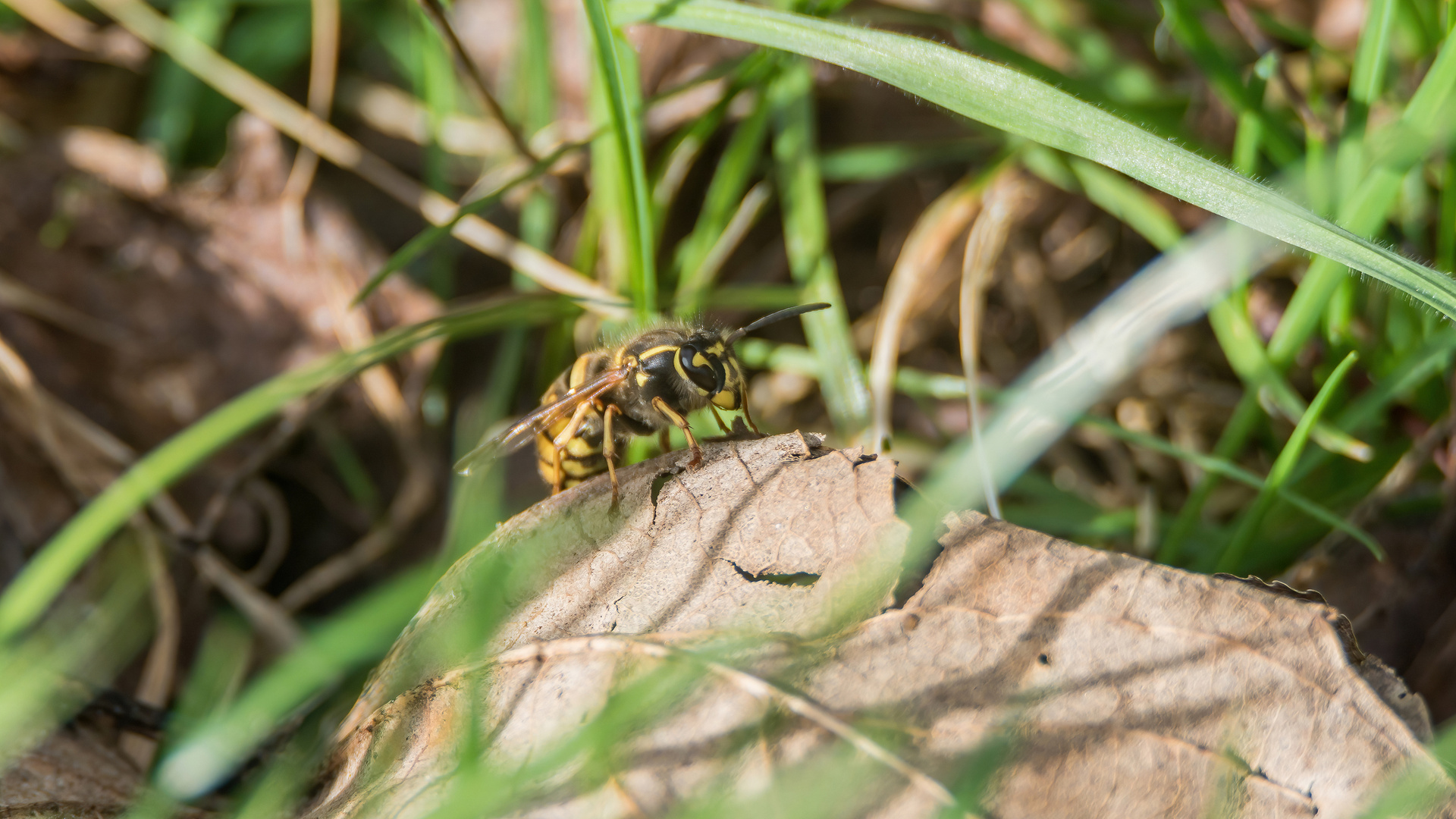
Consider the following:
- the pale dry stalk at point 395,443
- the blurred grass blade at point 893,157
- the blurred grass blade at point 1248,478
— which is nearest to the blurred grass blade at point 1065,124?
the blurred grass blade at point 1248,478

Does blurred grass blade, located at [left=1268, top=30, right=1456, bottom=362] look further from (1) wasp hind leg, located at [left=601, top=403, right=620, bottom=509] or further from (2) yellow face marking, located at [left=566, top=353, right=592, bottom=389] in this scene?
(2) yellow face marking, located at [left=566, top=353, right=592, bottom=389]

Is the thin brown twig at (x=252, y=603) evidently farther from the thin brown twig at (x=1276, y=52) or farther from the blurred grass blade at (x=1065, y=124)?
the thin brown twig at (x=1276, y=52)

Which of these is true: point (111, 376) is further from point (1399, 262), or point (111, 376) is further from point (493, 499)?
point (1399, 262)

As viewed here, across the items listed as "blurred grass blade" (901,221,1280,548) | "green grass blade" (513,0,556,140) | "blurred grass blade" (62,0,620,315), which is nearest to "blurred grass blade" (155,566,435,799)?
"blurred grass blade" (901,221,1280,548)

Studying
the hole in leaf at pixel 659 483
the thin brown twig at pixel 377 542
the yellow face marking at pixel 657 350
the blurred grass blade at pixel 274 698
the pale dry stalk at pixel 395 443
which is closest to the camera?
the hole in leaf at pixel 659 483

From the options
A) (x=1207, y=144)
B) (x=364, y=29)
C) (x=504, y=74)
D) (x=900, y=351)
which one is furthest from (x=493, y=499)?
(x=1207, y=144)

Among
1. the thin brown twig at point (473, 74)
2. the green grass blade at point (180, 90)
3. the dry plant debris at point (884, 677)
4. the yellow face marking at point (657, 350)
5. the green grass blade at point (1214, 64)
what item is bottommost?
the dry plant debris at point (884, 677)
